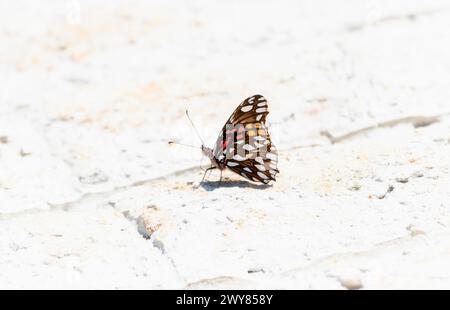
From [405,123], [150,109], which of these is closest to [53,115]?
[150,109]

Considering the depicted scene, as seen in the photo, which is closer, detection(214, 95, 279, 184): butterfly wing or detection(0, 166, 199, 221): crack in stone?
detection(0, 166, 199, 221): crack in stone

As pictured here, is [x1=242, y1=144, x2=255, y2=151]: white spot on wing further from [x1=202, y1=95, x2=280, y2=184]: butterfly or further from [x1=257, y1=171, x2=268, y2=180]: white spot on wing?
[x1=257, y1=171, x2=268, y2=180]: white spot on wing

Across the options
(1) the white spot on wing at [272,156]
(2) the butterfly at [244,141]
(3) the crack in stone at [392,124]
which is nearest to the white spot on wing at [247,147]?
(2) the butterfly at [244,141]

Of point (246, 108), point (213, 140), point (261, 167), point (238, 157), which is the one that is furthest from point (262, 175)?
point (213, 140)

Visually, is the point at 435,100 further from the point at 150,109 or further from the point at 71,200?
the point at 71,200

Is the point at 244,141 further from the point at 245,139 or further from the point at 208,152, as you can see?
the point at 208,152

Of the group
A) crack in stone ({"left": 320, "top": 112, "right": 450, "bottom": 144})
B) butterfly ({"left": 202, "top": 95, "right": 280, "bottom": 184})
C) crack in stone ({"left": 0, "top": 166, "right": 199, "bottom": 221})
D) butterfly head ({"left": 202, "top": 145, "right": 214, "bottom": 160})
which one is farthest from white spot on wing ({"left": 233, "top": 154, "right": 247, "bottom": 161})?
crack in stone ({"left": 320, "top": 112, "right": 450, "bottom": 144})
